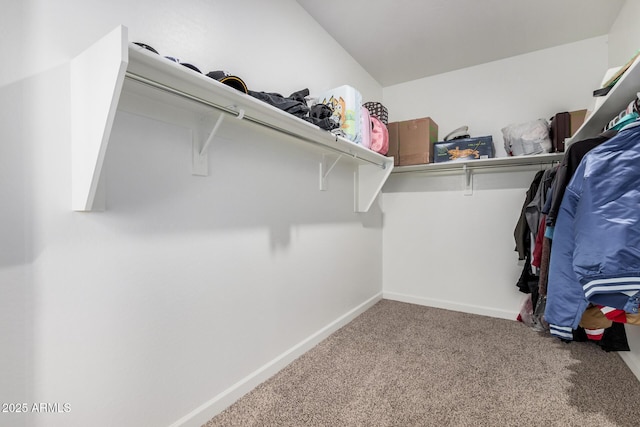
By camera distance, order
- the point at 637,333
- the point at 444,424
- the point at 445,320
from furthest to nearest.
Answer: the point at 445,320 → the point at 637,333 → the point at 444,424

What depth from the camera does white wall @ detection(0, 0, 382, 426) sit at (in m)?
0.86

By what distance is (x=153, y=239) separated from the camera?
1156 millimetres

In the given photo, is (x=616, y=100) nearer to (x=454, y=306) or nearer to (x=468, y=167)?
(x=468, y=167)

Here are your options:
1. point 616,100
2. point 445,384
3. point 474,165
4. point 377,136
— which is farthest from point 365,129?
point 445,384

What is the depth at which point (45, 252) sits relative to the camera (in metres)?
0.89

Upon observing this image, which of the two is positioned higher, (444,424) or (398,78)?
(398,78)

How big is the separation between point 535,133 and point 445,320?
1.68 metres

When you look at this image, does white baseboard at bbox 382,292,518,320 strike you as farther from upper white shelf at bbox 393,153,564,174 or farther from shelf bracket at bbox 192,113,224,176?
shelf bracket at bbox 192,113,224,176

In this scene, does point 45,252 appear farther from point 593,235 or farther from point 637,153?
point 637,153

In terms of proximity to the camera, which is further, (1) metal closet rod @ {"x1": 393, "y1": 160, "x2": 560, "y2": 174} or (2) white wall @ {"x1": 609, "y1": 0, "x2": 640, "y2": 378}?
(1) metal closet rod @ {"x1": 393, "y1": 160, "x2": 560, "y2": 174}

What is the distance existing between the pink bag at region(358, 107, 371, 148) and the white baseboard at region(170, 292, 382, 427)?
1392 mm

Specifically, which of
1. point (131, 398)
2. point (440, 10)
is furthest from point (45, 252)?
point (440, 10)

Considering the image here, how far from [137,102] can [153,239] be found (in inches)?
20.5

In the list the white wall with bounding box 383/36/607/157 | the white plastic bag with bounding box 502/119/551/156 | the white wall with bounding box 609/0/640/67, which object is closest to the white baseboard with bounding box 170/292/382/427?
the white plastic bag with bounding box 502/119/551/156
